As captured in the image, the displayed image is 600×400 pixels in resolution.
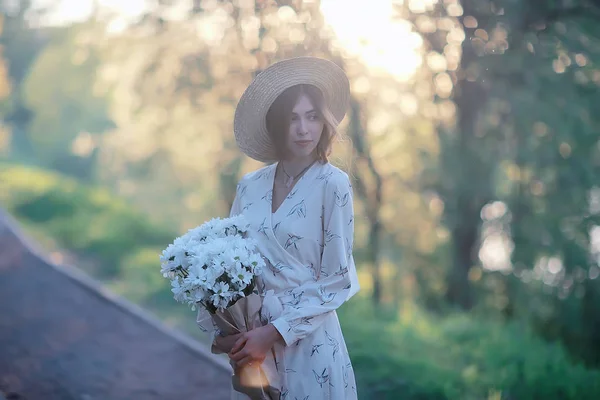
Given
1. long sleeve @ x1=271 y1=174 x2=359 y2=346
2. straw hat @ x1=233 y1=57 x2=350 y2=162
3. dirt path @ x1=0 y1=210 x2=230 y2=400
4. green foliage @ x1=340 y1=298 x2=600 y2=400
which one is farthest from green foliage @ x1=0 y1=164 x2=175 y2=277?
long sleeve @ x1=271 y1=174 x2=359 y2=346

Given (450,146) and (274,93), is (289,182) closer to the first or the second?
(274,93)

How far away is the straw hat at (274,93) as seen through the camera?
10.2 ft

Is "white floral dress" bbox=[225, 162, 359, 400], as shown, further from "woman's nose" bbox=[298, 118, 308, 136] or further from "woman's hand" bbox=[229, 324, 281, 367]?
"woman's nose" bbox=[298, 118, 308, 136]

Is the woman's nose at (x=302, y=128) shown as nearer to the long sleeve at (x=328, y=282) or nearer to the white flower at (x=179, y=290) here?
the long sleeve at (x=328, y=282)

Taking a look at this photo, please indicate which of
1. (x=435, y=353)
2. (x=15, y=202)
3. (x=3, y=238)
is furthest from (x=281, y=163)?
(x=15, y=202)

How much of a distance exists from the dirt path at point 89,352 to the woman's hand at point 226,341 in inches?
121

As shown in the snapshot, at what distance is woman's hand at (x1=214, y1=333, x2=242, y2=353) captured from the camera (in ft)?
9.43

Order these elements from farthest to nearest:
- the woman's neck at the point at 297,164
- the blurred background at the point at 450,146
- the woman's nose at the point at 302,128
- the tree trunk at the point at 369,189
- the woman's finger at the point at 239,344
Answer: the tree trunk at the point at 369,189
the blurred background at the point at 450,146
the woman's neck at the point at 297,164
the woman's nose at the point at 302,128
the woman's finger at the point at 239,344

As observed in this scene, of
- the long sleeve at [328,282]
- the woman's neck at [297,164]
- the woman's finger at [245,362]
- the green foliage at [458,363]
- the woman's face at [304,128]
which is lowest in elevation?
the green foliage at [458,363]

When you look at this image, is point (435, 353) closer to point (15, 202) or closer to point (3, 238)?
point (3, 238)

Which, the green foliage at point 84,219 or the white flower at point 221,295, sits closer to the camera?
the white flower at point 221,295

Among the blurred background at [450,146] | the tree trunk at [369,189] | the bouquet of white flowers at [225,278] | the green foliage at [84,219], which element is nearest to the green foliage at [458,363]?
the blurred background at [450,146]

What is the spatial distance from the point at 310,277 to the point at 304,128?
636 millimetres

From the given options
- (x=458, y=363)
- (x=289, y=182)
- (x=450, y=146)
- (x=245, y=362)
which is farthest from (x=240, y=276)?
(x=450, y=146)
